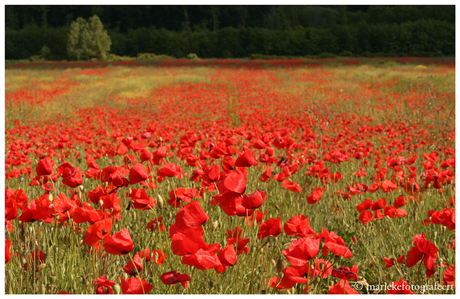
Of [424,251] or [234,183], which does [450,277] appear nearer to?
[424,251]

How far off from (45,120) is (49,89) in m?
5.31

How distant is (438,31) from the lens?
3127 centimetres

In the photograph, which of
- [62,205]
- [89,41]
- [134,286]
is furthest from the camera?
[89,41]

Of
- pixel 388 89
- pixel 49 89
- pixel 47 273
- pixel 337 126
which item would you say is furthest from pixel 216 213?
pixel 49 89

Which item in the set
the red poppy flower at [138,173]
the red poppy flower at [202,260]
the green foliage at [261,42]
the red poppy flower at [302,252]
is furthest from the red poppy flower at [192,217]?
the green foliage at [261,42]

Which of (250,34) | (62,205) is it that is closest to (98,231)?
(62,205)

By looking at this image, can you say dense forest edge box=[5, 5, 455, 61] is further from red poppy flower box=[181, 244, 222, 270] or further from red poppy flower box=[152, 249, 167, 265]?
red poppy flower box=[181, 244, 222, 270]

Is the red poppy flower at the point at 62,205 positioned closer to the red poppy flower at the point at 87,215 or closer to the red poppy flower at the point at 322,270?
the red poppy flower at the point at 87,215

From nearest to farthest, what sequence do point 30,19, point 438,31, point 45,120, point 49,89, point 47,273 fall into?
point 47,273 → point 45,120 → point 49,89 → point 438,31 → point 30,19

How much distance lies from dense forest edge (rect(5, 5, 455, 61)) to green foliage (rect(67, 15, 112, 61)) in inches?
55.8

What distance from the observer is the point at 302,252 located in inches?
35.3

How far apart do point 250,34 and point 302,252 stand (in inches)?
1501

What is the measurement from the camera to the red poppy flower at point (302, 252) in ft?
2.91
